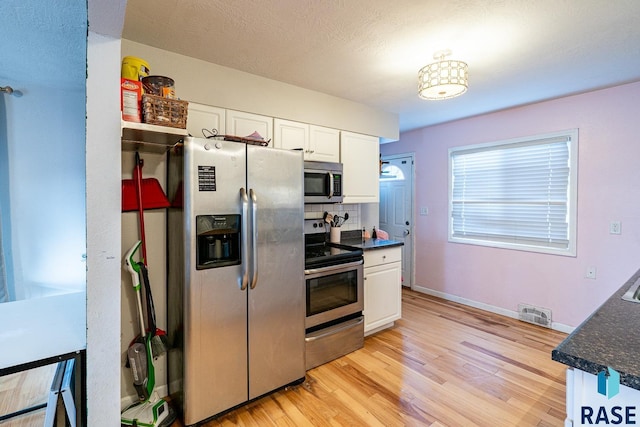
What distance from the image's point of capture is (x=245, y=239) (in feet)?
6.10

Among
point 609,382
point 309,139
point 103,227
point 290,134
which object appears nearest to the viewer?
point 609,382

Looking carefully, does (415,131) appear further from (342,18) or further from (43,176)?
(43,176)

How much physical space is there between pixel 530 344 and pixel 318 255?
7.33 feet

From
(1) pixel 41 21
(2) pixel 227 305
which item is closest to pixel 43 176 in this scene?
(1) pixel 41 21

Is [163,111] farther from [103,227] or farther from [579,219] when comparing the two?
[579,219]

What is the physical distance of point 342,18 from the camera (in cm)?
171

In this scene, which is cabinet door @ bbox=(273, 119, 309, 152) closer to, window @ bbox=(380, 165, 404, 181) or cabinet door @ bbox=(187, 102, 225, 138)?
cabinet door @ bbox=(187, 102, 225, 138)

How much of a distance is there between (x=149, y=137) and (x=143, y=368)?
1.40 metres

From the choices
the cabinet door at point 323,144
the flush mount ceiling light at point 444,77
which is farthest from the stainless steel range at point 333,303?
the flush mount ceiling light at point 444,77

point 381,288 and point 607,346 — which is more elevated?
point 607,346

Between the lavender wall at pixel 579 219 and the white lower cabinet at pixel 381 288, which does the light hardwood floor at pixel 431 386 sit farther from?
the lavender wall at pixel 579 219

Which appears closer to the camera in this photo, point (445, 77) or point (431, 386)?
point (445, 77)

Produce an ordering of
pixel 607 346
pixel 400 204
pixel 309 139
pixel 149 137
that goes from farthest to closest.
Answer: pixel 400 204 < pixel 309 139 < pixel 149 137 < pixel 607 346

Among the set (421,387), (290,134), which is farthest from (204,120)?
(421,387)
